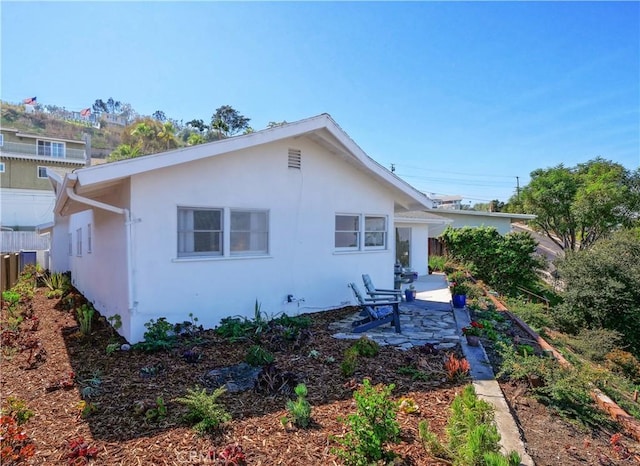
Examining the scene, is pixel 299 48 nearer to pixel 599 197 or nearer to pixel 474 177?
pixel 599 197

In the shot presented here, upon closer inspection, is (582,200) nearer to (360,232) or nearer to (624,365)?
(624,365)

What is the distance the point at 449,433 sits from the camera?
3.02 meters

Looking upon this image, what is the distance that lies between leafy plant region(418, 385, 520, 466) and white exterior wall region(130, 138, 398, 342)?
4767 mm

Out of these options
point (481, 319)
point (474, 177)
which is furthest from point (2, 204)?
point (474, 177)

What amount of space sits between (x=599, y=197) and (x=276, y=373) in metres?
25.1

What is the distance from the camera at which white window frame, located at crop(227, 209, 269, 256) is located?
7150mm

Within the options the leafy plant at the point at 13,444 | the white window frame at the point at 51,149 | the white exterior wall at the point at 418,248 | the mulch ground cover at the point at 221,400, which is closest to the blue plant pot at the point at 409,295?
the mulch ground cover at the point at 221,400

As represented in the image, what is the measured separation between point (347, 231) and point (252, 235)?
2.64 meters

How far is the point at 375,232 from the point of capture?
970 cm

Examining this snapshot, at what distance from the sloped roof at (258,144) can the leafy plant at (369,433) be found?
193 inches

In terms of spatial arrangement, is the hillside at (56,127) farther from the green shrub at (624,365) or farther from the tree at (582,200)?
the green shrub at (624,365)

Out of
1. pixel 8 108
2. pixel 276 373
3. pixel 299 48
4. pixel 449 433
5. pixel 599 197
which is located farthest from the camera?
pixel 8 108

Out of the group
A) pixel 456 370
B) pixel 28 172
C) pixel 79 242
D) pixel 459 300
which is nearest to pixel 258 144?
pixel 456 370

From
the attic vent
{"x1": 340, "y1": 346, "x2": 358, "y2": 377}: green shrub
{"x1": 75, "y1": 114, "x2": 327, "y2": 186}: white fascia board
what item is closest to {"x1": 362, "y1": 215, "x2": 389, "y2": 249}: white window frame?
the attic vent
